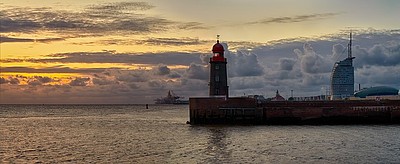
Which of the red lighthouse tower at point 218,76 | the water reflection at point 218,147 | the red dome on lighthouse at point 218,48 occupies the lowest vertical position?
the water reflection at point 218,147

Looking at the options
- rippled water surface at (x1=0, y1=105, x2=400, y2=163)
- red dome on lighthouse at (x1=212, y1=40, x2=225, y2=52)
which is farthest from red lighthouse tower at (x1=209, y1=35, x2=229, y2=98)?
rippled water surface at (x1=0, y1=105, x2=400, y2=163)

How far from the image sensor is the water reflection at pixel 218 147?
3434 centimetres

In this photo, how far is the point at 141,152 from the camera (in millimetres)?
39219

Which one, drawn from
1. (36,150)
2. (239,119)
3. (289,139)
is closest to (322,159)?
(289,139)

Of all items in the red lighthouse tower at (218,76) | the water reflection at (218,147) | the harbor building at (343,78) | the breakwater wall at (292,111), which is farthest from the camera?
the harbor building at (343,78)

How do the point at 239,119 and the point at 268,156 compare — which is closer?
the point at 268,156

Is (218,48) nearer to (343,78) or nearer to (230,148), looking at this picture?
(230,148)

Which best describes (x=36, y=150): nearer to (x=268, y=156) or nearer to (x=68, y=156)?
(x=68, y=156)

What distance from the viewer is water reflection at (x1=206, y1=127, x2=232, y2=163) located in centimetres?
3434

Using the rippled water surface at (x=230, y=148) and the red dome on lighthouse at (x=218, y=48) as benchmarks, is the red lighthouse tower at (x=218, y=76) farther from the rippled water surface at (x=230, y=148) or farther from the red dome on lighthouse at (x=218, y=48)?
the rippled water surface at (x=230, y=148)

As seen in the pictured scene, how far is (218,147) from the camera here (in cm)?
4122

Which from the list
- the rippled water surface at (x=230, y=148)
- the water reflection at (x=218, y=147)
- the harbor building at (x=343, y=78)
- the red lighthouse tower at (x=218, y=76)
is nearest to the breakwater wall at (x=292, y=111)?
the red lighthouse tower at (x=218, y=76)

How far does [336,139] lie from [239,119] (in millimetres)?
18979

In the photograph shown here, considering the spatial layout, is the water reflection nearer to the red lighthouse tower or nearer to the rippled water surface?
the rippled water surface
